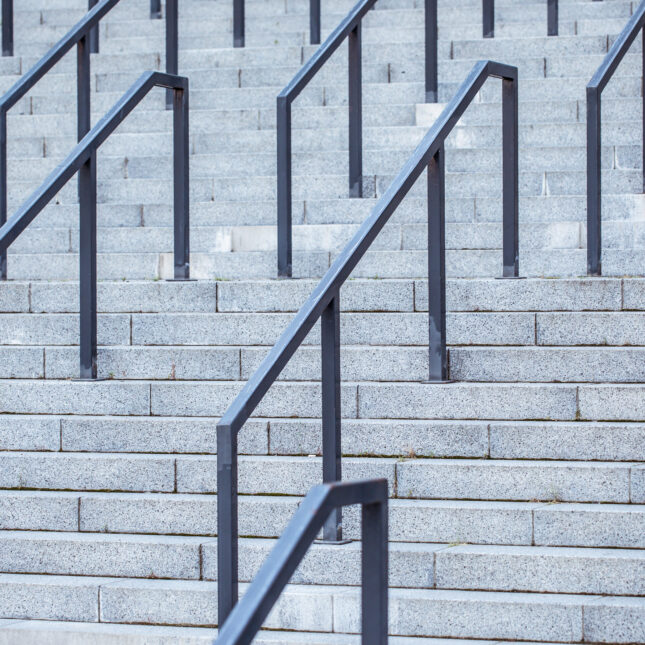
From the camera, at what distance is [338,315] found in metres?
4.44

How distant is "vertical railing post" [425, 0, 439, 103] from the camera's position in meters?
7.46

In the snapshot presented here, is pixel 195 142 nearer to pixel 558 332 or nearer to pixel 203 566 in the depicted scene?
pixel 558 332

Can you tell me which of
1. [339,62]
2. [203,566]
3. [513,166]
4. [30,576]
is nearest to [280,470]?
[203,566]

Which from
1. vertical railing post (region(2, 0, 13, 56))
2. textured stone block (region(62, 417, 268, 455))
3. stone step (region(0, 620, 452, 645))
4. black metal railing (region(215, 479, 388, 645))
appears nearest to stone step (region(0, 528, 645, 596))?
stone step (region(0, 620, 452, 645))

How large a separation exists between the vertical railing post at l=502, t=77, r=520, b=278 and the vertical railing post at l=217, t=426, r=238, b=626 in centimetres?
228

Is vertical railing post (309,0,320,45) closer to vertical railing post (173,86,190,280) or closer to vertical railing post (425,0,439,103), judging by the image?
vertical railing post (425,0,439,103)

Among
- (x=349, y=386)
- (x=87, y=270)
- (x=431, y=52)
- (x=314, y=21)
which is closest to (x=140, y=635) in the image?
(x=349, y=386)

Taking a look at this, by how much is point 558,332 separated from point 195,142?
10.1 ft

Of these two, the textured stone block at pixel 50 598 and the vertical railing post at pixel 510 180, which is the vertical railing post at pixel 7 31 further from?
the textured stone block at pixel 50 598

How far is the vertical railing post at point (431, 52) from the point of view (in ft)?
24.5

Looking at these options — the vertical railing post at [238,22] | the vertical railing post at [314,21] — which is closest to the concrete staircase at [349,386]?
the vertical railing post at [314,21]

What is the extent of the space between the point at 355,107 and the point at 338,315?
8.59 feet

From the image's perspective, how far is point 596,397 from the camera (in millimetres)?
4926

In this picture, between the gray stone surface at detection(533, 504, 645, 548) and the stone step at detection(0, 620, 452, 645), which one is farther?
the gray stone surface at detection(533, 504, 645, 548)
